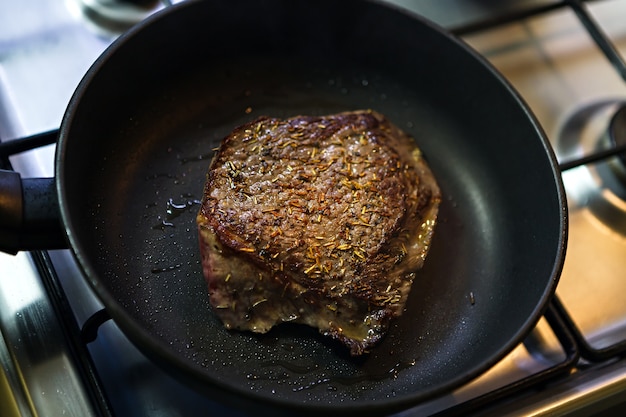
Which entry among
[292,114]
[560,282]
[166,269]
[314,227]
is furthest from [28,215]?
[560,282]

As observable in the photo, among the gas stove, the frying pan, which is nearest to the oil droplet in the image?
the frying pan

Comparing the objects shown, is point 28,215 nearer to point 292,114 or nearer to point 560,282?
point 292,114

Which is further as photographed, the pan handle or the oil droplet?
the oil droplet

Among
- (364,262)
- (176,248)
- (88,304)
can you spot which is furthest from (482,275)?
(88,304)

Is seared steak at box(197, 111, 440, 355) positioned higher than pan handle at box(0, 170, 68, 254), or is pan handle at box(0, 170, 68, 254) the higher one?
pan handle at box(0, 170, 68, 254)

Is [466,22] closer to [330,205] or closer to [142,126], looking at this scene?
[330,205]

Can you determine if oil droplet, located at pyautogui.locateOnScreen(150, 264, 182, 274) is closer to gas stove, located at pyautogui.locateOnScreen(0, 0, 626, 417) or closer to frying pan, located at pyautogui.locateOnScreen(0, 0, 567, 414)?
frying pan, located at pyautogui.locateOnScreen(0, 0, 567, 414)

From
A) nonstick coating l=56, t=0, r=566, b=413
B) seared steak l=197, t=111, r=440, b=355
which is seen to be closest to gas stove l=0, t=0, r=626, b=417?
nonstick coating l=56, t=0, r=566, b=413

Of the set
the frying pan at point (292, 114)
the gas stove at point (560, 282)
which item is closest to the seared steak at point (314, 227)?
the frying pan at point (292, 114)
